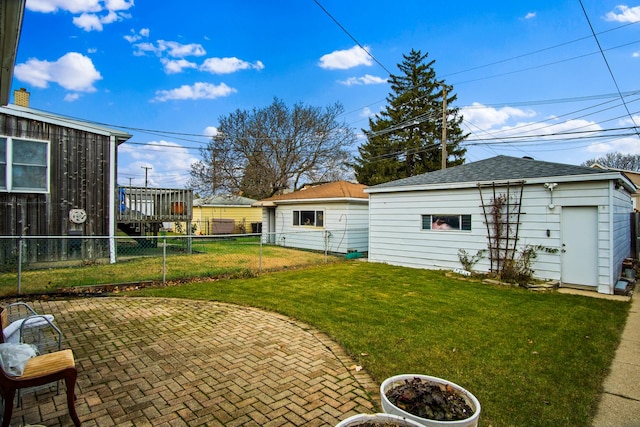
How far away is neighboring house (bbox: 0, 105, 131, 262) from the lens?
376 inches

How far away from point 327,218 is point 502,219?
795cm

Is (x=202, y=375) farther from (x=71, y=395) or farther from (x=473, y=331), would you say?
(x=473, y=331)

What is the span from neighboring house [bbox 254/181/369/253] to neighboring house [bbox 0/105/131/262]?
6.23 metres

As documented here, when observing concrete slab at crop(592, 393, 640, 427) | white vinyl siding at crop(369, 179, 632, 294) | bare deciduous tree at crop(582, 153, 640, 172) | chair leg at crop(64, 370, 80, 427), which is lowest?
concrete slab at crop(592, 393, 640, 427)

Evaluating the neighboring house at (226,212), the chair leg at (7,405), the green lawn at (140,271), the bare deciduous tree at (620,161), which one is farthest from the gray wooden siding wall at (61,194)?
the bare deciduous tree at (620,161)

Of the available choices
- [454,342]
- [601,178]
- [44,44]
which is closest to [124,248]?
[44,44]

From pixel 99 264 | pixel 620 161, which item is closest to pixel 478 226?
pixel 99 264

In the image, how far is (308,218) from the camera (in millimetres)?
16812

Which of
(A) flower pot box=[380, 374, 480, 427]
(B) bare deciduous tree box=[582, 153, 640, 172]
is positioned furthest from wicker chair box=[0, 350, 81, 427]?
(B) bare deciduous tree box=[582, 153, 640, 172]

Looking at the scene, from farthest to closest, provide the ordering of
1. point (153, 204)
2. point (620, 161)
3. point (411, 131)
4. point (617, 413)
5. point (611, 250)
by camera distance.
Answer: point (620, 161)
point (411, 131)
point (153, 204)
point (611, 250)
point (617, 413)

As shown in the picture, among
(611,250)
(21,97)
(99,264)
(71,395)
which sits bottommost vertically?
(99,264)

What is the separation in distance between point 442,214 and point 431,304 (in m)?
4.88

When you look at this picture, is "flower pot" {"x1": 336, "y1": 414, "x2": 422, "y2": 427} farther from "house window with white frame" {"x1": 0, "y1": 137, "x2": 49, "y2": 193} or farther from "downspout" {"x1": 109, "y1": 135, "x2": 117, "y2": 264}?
Answer: "house window with white frame" {"x1": 0, "y1": 137, "x2": 49, "y2": 193}

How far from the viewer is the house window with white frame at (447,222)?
10117 mm
